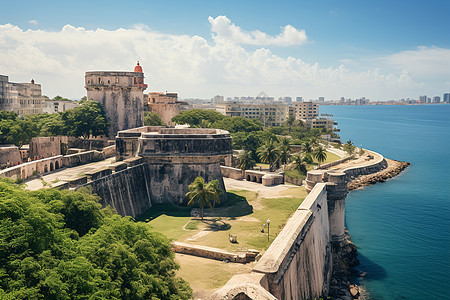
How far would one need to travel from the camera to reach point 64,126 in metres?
50.8

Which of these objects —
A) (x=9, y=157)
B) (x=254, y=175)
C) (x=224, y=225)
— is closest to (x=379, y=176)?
(x=254, y=175)

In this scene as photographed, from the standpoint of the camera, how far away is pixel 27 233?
38.9 ft

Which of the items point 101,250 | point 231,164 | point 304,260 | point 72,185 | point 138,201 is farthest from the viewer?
point 231,164

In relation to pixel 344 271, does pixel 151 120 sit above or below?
above

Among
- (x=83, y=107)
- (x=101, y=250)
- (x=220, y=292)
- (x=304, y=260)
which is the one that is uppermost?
(x=83, y=107)

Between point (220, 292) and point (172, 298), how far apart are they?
2.61 meters

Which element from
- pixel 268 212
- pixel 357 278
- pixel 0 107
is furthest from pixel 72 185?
pixel 0 107

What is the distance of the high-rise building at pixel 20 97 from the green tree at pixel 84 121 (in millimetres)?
43929

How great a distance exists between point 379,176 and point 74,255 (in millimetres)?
79803

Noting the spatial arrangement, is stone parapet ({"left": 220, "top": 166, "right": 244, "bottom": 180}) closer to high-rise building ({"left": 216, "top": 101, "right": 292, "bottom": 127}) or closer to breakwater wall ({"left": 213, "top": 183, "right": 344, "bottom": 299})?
breakwater wall ({"left": 213, "top": 183, "right": 344, "bottom": 299})

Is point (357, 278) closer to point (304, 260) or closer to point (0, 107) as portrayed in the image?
point (304, 260)

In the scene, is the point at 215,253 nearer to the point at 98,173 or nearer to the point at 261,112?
the point at 98,173

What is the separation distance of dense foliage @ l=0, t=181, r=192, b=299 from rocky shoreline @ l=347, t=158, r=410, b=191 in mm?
61738

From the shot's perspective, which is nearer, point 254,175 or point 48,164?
point 48,164
